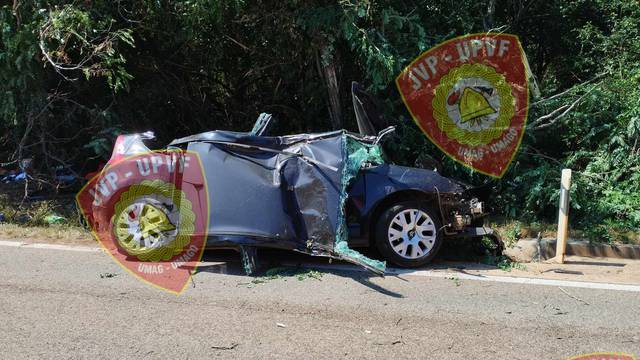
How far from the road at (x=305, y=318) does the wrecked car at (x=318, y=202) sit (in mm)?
407

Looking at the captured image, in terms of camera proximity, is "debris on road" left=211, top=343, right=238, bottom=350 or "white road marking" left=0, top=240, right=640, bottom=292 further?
"white road marking" left=0, top=240, right=640, bottom=292

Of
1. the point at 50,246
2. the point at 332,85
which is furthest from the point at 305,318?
the point at 332,85

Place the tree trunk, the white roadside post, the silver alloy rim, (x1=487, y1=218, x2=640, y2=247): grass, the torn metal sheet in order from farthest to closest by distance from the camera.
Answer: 1. the tree trunk
2. (x1=487, y1=218, x2=640, y2=247): grass
3. the white roadside post
4. the silver alloy rim
5. the torn metal sheet

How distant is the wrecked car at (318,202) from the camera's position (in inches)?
220

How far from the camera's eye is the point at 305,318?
180 inches

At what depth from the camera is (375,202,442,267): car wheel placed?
19.3ft

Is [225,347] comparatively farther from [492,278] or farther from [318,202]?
[492,278]

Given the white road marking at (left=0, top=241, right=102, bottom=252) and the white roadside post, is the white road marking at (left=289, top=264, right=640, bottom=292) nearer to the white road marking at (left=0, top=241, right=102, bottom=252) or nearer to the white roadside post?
the white roadside post

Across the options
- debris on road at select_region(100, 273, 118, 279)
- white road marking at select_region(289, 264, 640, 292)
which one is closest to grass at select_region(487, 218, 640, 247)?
white road marking at select_region(289, 264, 640, 292)

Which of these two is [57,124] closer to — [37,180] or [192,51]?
[37,180]

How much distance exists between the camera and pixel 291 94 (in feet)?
32.7

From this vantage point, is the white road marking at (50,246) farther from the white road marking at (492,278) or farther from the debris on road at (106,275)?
the white road marking at (492,278)

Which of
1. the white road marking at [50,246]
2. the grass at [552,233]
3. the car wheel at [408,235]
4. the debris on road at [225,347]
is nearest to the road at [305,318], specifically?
the debris on road at [225,347]

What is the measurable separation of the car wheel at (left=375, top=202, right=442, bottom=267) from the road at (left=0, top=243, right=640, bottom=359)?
0.33 meters
